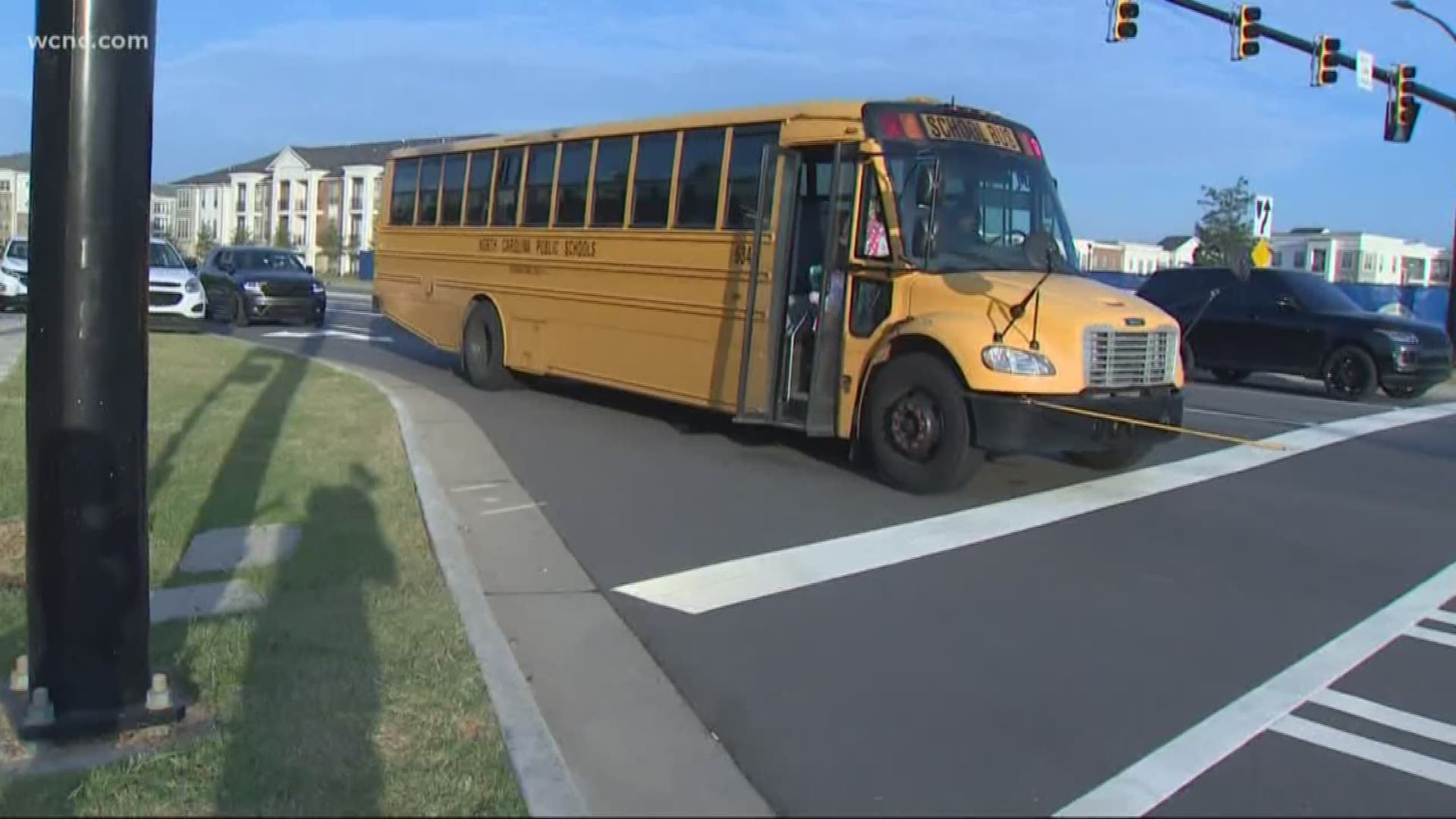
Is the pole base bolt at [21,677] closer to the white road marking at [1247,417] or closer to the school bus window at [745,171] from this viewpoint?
the school bus window at [745,171]

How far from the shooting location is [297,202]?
112750 mm

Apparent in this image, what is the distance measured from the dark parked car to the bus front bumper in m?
19.9

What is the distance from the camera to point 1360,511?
8977 mm

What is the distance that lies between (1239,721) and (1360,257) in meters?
105

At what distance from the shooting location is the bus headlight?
834cm

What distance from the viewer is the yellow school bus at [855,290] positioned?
28.1ft

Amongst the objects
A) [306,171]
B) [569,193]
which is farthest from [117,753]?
[306,171]

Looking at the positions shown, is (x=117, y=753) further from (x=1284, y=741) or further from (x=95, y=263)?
(x=1284, y=741)

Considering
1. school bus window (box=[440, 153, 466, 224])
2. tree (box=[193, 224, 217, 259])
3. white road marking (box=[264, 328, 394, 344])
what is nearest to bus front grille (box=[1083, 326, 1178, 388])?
school bus window (box=[440, 153, 466, 224])

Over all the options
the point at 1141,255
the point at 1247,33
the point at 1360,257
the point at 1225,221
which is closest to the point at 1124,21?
the point at 1247,33

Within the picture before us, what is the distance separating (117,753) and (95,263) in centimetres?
162

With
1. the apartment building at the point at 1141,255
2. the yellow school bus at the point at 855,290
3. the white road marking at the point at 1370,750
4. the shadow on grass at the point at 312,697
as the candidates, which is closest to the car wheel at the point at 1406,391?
the yellow school bus at the point at 855,290

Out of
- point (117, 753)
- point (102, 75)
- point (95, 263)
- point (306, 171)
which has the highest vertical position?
point (306, 171)

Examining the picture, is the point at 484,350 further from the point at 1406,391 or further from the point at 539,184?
the point at 1406,391
